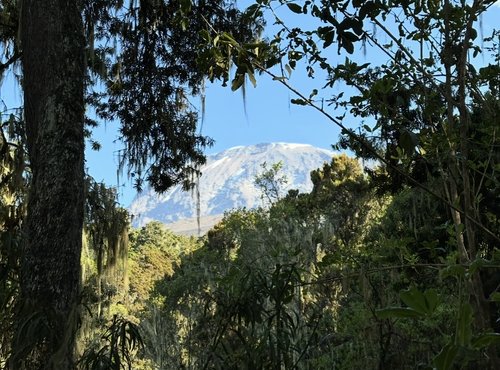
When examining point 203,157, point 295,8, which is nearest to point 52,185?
point 295,8

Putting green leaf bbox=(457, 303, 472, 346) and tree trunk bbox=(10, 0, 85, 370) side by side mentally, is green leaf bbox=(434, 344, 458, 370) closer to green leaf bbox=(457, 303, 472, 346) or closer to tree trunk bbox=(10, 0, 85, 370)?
green leaf bbox=(457, 303, 472, 346)

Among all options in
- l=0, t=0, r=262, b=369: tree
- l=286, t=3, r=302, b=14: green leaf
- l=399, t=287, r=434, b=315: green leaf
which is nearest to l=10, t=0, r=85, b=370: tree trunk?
l=0, t=0, r=262, b=369: tree

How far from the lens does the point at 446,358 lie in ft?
1.93

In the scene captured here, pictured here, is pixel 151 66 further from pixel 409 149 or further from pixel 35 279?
pixel 409 149

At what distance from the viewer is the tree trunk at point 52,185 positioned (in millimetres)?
1729

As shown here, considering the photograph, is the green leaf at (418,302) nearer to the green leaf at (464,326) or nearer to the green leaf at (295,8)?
the green leaf at (464,326)

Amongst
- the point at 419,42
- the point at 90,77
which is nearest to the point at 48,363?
the point at 419,42

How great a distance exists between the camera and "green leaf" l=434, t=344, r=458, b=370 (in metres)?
0.59

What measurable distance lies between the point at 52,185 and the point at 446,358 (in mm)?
1812

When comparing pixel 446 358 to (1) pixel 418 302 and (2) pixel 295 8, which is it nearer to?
(1) pixel 418 302

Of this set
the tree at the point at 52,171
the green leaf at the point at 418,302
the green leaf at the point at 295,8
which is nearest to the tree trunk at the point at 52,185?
the tree at the point at 52,171

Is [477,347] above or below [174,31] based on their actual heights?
below

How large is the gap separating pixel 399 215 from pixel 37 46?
7650mm

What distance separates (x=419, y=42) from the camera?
6.35 ft
